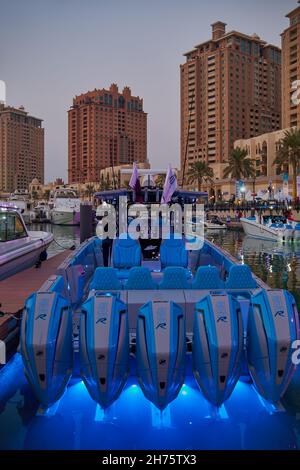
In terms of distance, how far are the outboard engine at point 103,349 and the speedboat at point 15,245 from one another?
23.5 feet

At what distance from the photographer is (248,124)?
15475cm

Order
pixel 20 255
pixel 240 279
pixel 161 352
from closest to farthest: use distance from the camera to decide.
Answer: pixel 161 352
pixel 240 279
pixel 20 255

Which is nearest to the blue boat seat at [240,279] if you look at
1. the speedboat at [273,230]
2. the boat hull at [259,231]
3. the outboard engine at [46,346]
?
the outboard engine at [46,346]

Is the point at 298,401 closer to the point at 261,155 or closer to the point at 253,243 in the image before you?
the point at 253,243

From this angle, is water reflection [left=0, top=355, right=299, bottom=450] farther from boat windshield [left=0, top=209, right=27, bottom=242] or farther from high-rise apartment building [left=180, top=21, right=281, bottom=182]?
high-rise apartment building [left=180, top=21, right=281, bottom=182]

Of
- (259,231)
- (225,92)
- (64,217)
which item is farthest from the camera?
(225,92)

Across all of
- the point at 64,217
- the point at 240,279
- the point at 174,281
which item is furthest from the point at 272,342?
the point at 64,217

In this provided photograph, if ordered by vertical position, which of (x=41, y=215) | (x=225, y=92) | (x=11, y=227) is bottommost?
(x=11, y=227)

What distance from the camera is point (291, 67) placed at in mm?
113875

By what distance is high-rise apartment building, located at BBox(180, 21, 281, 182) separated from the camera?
484 feet

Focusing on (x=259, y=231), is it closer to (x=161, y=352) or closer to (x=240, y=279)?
(x=240, y=279)

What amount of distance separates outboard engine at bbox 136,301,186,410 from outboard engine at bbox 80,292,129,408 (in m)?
0.23

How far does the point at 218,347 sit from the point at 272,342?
663mm

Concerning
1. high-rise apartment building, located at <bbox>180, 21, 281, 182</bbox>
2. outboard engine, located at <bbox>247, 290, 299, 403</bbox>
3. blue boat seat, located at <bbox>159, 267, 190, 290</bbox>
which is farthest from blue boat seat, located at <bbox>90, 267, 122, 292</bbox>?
high-rise apartment building, located at <bbox>180, 21, 281, 182</bbox>
